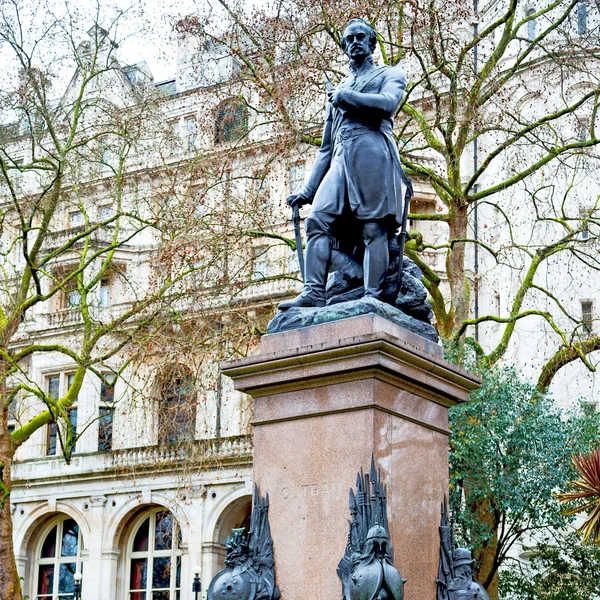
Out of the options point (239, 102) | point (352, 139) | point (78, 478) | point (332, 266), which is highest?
point (239, 102)

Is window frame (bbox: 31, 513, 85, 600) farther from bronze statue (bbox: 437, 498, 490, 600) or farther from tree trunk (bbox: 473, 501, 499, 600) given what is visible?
bronze statue (bbox: 437, 498, 490, 600)

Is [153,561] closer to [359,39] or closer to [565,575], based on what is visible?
[565,575]

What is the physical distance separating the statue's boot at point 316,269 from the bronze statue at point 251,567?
1565 millimetres

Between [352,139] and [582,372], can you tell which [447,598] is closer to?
[352,139]

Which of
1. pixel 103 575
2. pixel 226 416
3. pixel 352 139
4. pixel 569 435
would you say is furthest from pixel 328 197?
pixel 103 575

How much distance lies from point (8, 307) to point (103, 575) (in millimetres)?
14451

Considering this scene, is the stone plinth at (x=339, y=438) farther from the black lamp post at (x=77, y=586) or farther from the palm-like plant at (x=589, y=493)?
the black lamp post at (x=77, y=586)

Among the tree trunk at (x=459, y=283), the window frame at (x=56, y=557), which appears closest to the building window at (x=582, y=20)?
the tree trunk at (x=459, y=283)

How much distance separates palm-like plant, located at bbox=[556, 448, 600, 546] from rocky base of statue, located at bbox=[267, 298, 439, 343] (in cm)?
1015

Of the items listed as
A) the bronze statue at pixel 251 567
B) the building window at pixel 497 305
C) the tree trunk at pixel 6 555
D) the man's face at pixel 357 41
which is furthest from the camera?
the building window at pixel 497 305

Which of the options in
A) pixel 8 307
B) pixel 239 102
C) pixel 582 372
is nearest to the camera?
pixel 239 102

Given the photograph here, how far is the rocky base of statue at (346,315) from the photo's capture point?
8.72 m

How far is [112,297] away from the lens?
41.9 meters

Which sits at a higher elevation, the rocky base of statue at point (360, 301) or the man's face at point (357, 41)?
the man's face at point (357, 41)
